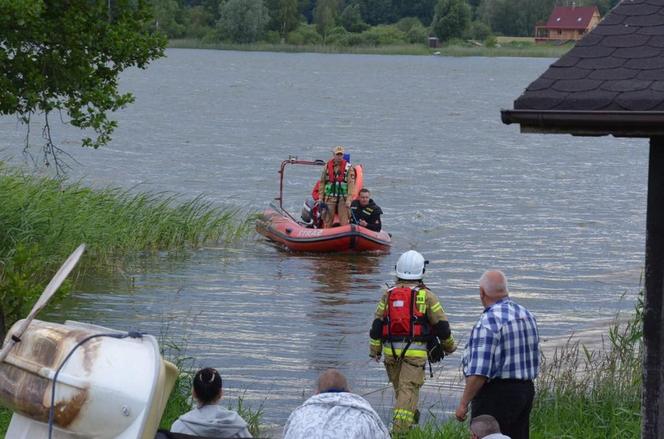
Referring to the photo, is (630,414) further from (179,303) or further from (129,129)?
(129,129)

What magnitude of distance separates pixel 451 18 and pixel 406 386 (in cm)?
11906

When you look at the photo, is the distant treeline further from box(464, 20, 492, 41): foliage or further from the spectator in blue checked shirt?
the spectator in blue checked shirt

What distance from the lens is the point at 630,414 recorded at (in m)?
8.13

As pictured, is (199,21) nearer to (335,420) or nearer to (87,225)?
(87,225)

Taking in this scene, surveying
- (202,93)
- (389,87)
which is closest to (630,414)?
(202,93)

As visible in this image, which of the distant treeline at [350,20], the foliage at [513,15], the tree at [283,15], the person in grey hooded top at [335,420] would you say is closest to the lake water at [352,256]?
the person in grey hooded top at [335,420]

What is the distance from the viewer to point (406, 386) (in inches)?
342

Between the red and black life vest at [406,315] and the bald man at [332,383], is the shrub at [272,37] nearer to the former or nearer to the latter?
the red and black life vest at [406,315]

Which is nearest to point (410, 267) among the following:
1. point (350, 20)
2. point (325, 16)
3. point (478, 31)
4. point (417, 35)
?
point (325, 16)

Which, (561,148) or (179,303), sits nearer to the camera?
(179,303)

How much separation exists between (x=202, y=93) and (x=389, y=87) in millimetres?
16870

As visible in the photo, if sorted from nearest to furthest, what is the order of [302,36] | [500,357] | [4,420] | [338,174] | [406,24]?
[500,357] < [4,420] < [338,174] < [302,36] < [406,24]

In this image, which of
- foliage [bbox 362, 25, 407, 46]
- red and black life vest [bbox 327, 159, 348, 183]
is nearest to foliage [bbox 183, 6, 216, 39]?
foliage [bbox 362, 25, 407, 46]

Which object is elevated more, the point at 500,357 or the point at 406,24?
the point at 500,357
